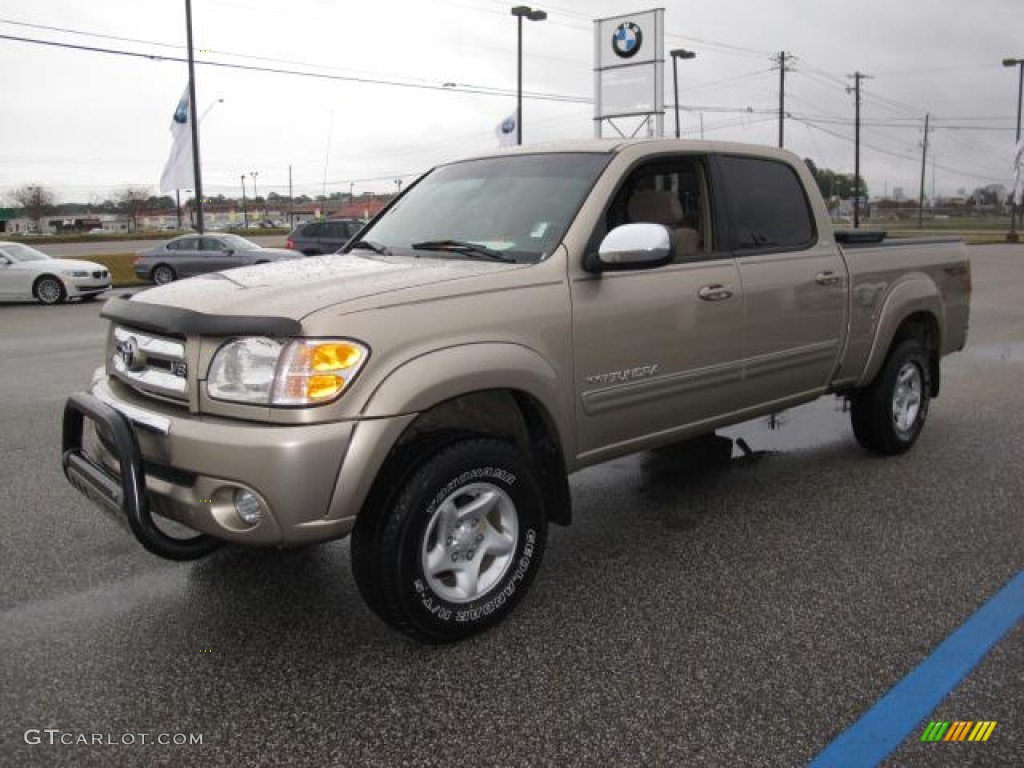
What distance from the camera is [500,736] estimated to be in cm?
267

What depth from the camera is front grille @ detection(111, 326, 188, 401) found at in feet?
10.1

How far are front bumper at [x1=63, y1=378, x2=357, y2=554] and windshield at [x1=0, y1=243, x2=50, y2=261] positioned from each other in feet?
58.2

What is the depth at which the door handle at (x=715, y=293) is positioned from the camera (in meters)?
4.10

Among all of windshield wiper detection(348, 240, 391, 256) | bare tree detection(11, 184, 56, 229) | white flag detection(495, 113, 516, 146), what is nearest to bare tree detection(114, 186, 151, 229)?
bare tree detection(11, 184, 56, 229)

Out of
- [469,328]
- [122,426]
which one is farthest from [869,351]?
[122,426]

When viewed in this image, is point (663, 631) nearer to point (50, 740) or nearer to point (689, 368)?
point (689, 368)

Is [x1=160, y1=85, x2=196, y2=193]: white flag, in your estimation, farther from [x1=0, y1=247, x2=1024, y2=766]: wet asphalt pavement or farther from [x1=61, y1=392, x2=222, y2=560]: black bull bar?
[x1=61, y1=392, x2=222, y2=560]: black bull bar

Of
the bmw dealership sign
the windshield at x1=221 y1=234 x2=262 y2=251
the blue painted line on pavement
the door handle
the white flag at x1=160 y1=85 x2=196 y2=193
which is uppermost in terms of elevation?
the bmw dealership sign

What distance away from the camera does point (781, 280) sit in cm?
455

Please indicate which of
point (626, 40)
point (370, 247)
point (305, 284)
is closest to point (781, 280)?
point (370, 247)

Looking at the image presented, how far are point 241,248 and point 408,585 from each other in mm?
20995

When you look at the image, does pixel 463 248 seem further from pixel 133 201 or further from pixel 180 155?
pixel 133 201

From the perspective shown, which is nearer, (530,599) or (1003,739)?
(1003,739)

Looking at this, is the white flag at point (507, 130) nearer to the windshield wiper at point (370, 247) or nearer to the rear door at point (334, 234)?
the rear door at point (334, 234)
